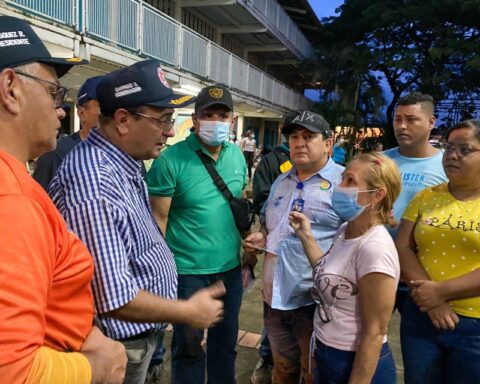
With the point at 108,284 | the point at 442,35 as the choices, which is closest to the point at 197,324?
the point at 108,284

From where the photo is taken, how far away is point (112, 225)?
50.9 inches

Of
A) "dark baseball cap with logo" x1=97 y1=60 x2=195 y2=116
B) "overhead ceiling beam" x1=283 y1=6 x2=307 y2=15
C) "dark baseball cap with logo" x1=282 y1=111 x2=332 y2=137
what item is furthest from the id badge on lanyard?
"overhead ceiling beam" x1=283 y1=6 x2=307 y2=15

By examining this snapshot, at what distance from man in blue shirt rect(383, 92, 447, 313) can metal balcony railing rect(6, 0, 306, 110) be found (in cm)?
485

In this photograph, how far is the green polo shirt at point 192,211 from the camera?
8.02 ft

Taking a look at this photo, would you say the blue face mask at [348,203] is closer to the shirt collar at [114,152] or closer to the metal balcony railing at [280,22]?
the shirt collar at [114,152]

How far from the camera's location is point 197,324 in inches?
56.7

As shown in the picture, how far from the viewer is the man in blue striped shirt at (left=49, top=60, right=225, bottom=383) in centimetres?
128

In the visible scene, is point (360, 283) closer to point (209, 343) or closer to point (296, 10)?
point (209, 343)

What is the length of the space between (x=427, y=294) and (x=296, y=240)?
729 mm

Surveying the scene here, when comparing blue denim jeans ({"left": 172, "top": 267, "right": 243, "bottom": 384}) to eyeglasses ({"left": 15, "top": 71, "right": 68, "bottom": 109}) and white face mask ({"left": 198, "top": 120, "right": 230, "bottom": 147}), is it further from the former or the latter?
eyeglasses ({"left": 15, "top": 71, "right": 68, "bottom": 109})

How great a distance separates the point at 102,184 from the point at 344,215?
1100 mm

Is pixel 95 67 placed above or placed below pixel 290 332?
above

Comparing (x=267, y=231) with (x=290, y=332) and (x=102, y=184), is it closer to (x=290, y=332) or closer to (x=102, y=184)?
(x=290, y=332)

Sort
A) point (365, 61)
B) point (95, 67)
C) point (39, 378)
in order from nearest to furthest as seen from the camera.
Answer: point (39, 378) → point (95, 67) → point (365, 61)
